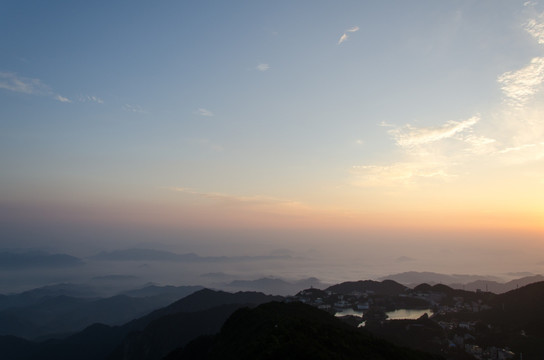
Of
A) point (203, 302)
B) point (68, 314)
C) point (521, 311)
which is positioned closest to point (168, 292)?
point (68, 314)

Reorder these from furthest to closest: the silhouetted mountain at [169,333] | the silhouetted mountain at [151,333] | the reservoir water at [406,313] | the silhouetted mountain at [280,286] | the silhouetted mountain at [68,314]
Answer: the silhouetted mountain at [280,286], the silhouetted mountain at [68,314], the silhouetted mountain at [151,333], the silhouetted mountain at [169,333], the reservoir water at [406,313]

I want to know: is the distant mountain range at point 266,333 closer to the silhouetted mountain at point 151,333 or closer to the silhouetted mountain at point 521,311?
the silhouetted mountain at point 521,311

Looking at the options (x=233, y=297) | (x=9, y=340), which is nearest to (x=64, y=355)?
(x=9, y=340)

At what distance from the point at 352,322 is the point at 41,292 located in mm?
212619

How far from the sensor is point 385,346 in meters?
20.5

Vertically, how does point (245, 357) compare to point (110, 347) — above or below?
above

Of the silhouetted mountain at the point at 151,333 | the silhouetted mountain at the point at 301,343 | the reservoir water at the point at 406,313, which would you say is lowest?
the silhouetted mountain at the point at 151,333

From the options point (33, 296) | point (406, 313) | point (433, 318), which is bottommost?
point (33, 296)

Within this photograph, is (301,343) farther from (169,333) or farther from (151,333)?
(151,333)

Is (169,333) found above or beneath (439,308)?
beneath

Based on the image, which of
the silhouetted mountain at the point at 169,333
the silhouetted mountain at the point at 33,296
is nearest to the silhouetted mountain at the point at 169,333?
the silhouetted mountain at the point at 169,333

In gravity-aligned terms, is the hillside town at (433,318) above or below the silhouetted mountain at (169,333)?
above

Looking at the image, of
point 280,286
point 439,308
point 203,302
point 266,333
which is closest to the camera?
point 266,333

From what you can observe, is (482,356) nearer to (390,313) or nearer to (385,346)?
(385,346)
